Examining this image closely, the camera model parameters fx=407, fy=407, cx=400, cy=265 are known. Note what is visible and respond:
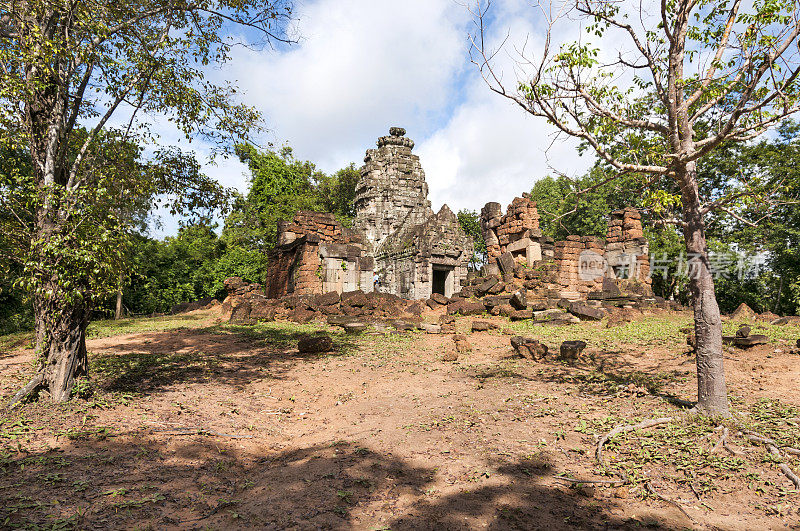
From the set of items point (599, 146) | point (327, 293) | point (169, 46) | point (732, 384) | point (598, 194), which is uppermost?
point (598, 194)

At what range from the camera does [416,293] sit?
63.4 ft

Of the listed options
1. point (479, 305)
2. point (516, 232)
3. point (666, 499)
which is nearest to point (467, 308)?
point (479, 305)

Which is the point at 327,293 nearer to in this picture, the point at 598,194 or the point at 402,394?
the point at 402,394

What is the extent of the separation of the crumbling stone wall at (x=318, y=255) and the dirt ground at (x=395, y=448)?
7.96 meters

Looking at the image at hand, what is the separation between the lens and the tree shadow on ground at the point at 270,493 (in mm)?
2910

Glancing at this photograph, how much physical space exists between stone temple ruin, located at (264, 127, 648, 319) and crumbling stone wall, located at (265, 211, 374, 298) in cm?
4

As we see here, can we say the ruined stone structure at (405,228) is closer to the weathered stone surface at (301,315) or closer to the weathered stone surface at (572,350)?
the weathered stone surface at (301,315)

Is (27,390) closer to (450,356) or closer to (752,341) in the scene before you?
(450,356)

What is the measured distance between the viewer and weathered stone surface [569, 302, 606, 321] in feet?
42.1

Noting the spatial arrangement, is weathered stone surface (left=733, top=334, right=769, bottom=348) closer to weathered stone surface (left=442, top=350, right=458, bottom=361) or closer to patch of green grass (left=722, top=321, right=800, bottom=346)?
patch of green grass (left=722, top=321, right=800, bottom=346)

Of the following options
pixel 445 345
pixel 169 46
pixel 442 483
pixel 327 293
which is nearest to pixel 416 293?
pixel 327 293

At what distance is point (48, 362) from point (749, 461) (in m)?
7.52

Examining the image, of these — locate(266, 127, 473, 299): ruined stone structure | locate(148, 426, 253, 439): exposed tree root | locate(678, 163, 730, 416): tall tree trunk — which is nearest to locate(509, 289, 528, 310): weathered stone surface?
locate(266, 127, 473, 299): ruined stone structure

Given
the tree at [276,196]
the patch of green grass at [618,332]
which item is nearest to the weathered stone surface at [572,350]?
the patch of green grass at [618,332]
